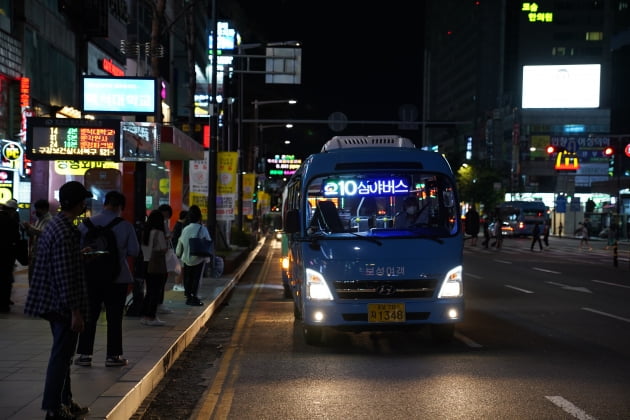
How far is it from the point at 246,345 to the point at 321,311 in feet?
4.91

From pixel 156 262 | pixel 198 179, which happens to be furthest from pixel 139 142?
pixel 198 179

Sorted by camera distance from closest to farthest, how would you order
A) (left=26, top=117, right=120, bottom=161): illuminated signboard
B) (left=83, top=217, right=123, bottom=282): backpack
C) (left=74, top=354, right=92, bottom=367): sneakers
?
(left=83, top=217, right=123, bottom=282): backpack → (left=74, top=354, right=92, bottom=367): sneakers → (left=26, top=117, right=120, bottom=161): illuminated signboard

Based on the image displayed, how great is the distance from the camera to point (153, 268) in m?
11.9

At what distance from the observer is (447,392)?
27.0ft

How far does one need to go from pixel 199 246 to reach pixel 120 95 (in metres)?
3.54

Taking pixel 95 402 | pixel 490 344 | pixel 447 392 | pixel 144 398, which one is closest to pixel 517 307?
pixel 490 344

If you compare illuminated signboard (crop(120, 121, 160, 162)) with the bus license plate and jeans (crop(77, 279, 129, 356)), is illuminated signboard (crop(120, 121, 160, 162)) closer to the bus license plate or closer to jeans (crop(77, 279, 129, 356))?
the bus license plate

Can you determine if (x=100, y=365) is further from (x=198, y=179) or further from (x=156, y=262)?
(x=198, y=179)

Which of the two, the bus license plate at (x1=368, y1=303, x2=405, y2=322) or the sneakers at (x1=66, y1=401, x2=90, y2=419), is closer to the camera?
the sneakers at (x1=66, y1=401, x2=90, y2=419)

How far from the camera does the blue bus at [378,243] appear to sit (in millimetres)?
10695

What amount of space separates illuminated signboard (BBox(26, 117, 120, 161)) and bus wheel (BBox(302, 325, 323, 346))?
5580 mm

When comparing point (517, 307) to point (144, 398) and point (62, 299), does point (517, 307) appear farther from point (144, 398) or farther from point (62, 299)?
point (62, 299)

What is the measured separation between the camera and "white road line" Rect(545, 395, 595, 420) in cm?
715

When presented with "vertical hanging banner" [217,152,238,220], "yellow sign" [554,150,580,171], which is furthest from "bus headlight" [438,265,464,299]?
"yellow sign" [554,150,580,171]
